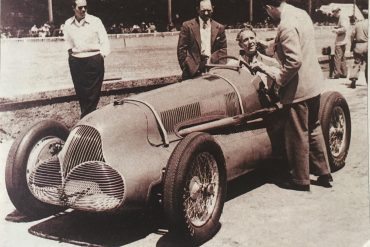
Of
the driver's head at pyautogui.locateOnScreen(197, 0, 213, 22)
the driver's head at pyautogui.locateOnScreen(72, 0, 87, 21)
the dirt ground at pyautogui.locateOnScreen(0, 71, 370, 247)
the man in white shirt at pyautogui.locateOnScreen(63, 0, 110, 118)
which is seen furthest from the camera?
the man in white shirt at pyautogui.locateOnScreen(63, 0, 110, 118)

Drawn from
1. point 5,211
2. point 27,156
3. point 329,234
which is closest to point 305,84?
point 329,234

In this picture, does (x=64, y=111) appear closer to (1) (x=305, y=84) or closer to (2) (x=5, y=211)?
(2) (x=5, y=211)

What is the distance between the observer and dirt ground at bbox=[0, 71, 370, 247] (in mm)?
3875

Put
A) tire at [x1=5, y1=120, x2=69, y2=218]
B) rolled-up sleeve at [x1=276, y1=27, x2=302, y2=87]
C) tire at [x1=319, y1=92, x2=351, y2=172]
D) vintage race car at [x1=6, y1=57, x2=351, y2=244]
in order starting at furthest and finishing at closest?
tire at [x1=319, y1=92, x2=351, y2=172] → rolled-up sleeve at [x1=276, y1=27, x2=302, y2=87] → tire at [x1=5, y1=120, x2=69, y2=218] → vintage race car at [x1=6, y1=57, x2=351, y2=244]

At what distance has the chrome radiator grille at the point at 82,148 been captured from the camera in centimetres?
383

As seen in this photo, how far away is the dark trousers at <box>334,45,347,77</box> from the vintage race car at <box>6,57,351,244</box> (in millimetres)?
7016

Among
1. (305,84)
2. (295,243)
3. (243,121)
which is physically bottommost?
(295,243)

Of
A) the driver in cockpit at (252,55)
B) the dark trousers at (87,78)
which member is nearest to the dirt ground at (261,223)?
the driver in cockpit at (252,55)

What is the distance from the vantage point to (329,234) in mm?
3959

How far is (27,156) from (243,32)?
236cm

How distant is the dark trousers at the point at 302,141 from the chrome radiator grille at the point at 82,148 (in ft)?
6.06

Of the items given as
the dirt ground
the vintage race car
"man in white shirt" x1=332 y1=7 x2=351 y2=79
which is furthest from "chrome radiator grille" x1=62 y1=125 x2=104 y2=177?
"man in white shirt" x1=332 y1=7 x2=351 y2=79

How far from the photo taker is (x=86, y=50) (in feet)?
20.7

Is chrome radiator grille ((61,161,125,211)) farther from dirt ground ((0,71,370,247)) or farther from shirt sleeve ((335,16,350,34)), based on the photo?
shirt sleeve ((335,16,350,34))
